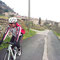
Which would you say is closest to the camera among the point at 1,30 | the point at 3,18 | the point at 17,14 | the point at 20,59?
the point at 20,59

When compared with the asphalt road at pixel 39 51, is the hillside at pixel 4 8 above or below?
above

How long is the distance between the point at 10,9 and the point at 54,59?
304 inches

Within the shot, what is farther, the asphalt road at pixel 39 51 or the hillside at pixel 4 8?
the hillside at pixel 4 8

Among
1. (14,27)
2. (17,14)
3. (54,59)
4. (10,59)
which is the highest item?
(17,14)

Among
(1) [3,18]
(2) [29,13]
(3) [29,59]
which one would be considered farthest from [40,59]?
(2) [29,13]

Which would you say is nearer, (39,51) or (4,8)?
(39,51)

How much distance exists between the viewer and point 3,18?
11.2m

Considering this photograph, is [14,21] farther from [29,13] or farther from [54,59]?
[29,13]

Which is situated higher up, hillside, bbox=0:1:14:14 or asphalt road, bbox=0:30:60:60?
hillside, bbox=0:1:14:14

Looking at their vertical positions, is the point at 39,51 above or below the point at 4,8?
below

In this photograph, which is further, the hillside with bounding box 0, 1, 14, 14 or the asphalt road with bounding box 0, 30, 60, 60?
the hillside with bounding box 0, 1, 14, 14

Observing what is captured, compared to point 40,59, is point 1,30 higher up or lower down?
higher up

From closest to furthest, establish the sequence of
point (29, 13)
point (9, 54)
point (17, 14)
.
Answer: point (9, 54), point (17, 14), point (29, 13)

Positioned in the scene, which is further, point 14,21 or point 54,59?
point 54,59
